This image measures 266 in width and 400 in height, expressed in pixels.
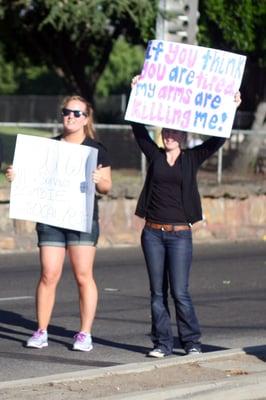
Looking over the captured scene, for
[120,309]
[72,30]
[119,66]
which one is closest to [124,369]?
[120,309]

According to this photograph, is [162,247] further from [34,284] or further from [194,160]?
→ [34,284]

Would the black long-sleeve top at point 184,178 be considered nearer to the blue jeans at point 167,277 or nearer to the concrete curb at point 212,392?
the blue jeans at point 167,277

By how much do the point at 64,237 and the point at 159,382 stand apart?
1.66 m

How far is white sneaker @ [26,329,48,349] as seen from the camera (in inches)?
359

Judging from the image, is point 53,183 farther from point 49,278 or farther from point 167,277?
point 167,277

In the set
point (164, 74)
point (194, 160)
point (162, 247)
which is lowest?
point (162, 247)

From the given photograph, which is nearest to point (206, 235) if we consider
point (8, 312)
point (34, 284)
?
point (34, 284)

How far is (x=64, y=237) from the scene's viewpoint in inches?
350

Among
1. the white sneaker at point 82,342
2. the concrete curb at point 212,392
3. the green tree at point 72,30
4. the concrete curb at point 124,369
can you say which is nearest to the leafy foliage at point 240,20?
the green tree at point 72,30

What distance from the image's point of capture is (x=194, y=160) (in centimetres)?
873

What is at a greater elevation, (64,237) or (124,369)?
(64,237)

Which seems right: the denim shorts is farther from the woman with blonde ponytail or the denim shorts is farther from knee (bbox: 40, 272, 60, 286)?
knee (bbox: 40, 272, 60, 286)

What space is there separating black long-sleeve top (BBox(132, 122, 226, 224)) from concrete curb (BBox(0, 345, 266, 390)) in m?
0.99

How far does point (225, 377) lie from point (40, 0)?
20260 mm
